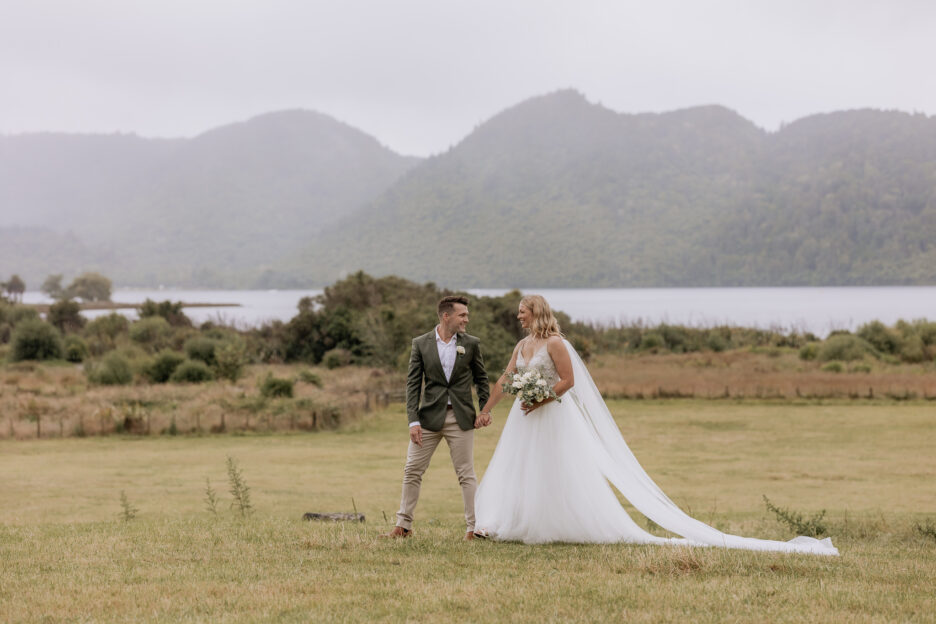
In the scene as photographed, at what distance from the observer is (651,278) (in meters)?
197

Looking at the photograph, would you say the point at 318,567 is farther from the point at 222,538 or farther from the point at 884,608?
the point at 884,608

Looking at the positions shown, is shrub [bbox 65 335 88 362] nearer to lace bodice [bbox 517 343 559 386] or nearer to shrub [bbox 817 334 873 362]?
shrub [bbox 817 334 873 362]

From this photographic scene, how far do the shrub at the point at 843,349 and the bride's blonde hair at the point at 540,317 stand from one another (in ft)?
140

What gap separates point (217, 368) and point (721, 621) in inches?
1445

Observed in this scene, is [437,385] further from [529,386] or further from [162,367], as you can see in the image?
A: [162,367]

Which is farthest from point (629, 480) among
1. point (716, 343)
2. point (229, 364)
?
point (716, 343)

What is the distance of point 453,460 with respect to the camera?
26.8 ft

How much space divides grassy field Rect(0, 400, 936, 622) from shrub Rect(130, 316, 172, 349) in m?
36.7

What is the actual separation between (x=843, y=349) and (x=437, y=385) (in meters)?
44.8

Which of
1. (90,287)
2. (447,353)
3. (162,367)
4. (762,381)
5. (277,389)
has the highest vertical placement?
(90,287)

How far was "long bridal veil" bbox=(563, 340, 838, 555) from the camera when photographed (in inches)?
335

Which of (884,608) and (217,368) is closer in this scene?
(884,608)

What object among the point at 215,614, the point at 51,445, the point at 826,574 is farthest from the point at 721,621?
the point at 51,445

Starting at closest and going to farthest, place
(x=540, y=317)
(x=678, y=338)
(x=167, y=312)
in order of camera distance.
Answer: (x=540, y=317) < (x=678, y=338) < (x=167, y=312)
